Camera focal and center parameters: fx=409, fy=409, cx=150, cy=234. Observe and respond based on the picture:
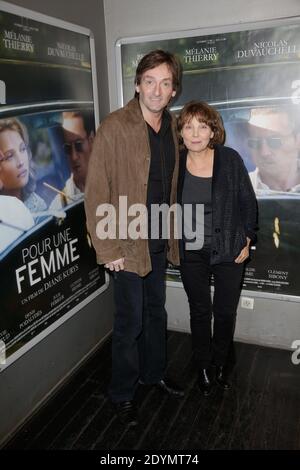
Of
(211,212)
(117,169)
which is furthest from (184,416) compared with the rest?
(117,169)

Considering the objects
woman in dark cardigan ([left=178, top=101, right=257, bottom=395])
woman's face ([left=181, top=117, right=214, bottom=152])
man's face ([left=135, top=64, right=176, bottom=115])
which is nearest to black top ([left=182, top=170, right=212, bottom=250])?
woman in dark cardigan ([left=178, top=101, right=257, bottom=395])

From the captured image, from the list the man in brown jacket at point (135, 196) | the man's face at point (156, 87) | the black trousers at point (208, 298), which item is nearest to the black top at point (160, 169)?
the man in brown jacket at point (135, 196)

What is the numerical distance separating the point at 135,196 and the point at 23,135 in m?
0.58

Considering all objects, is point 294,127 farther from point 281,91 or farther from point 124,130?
point 124,130

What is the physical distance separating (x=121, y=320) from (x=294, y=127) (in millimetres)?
1383

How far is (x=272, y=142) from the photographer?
2289 mm

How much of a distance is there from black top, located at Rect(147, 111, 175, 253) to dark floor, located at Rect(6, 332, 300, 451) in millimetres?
838

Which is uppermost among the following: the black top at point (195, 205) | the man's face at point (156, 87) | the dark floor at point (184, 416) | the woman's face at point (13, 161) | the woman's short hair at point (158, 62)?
the woman's short hair at point (158, 62)

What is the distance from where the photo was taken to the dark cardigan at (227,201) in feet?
6.33

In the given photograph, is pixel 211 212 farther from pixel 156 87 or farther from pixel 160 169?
pixel 156 87

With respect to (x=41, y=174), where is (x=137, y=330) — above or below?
below

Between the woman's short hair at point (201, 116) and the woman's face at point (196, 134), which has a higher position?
the woman's short hair at point (201, 116)

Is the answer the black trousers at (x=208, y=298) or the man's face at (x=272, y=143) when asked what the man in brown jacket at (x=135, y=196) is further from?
the man's face at (x=272, y=143)

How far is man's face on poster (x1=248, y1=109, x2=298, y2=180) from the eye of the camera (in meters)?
2.24
